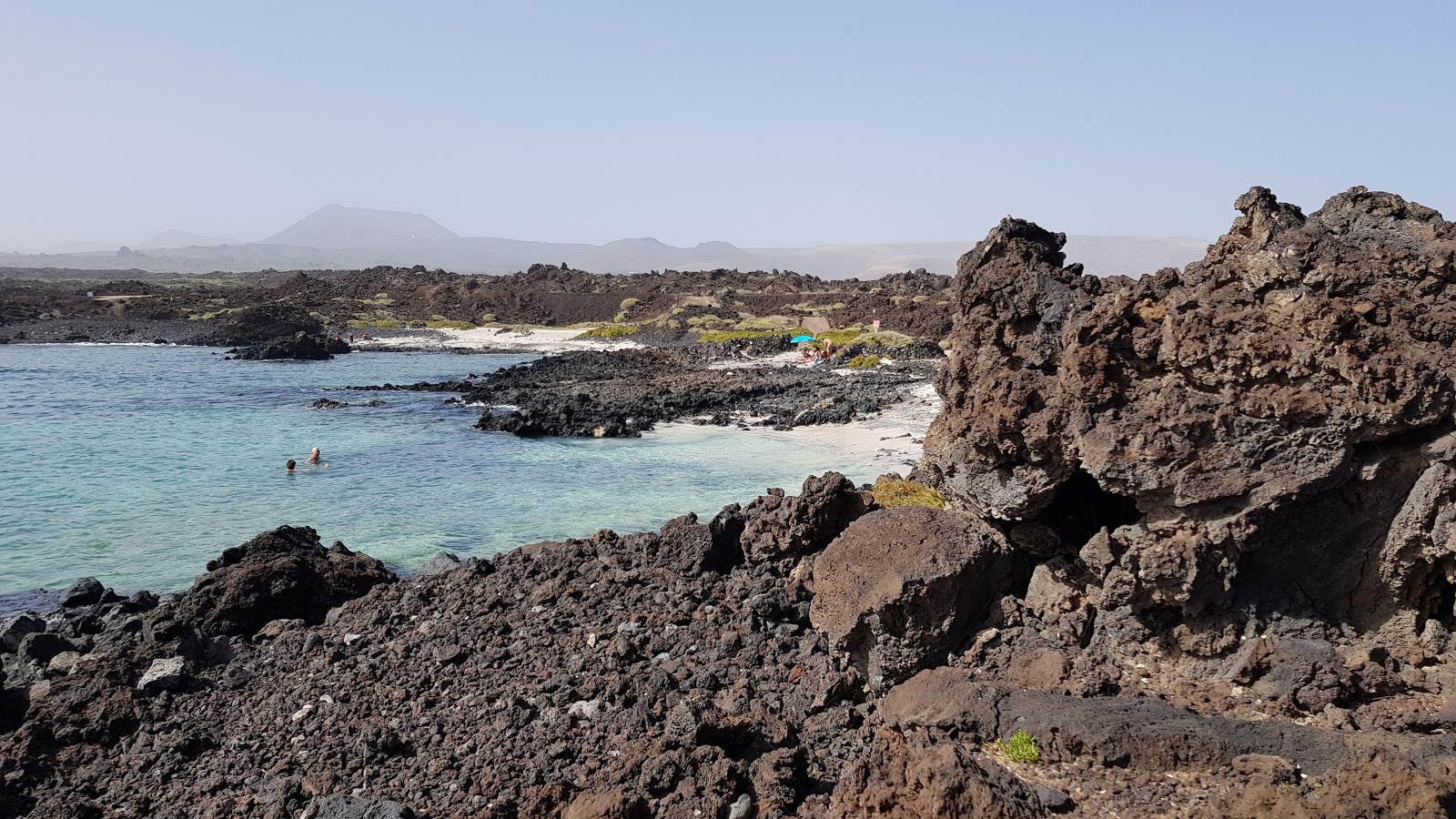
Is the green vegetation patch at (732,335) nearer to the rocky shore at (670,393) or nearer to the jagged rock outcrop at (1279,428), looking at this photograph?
the rocky shore at (670,393)

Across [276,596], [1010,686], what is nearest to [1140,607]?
[1010,686]

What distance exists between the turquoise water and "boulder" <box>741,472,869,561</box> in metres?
6.20

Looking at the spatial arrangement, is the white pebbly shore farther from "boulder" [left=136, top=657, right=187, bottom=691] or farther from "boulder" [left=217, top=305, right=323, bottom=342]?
"boulder" [left=136, top=657, right=187, bottom=691]

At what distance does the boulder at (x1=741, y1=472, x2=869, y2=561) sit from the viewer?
372 inches

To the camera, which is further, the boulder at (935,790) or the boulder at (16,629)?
the boulder at (16,629)

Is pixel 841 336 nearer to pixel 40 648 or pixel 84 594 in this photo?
pixel 84 594

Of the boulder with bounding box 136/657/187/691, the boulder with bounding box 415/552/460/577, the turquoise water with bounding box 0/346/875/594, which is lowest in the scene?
the turquoise water with bounding box 0/346/875/594

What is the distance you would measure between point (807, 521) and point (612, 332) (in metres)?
49.4

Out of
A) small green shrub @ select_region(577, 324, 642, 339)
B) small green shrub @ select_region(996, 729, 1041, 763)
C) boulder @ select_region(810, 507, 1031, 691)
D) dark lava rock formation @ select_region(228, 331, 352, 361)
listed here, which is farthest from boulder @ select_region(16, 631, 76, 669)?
small green shrub @ select_region(577, 324, 642, 339)

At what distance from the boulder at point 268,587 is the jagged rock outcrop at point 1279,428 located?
763cm

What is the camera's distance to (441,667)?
8.08 m

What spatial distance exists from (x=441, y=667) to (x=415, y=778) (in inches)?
72.8

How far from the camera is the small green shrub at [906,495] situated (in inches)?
427

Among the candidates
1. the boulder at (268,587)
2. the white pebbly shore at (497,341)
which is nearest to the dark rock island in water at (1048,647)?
the boulder at (268,587)
